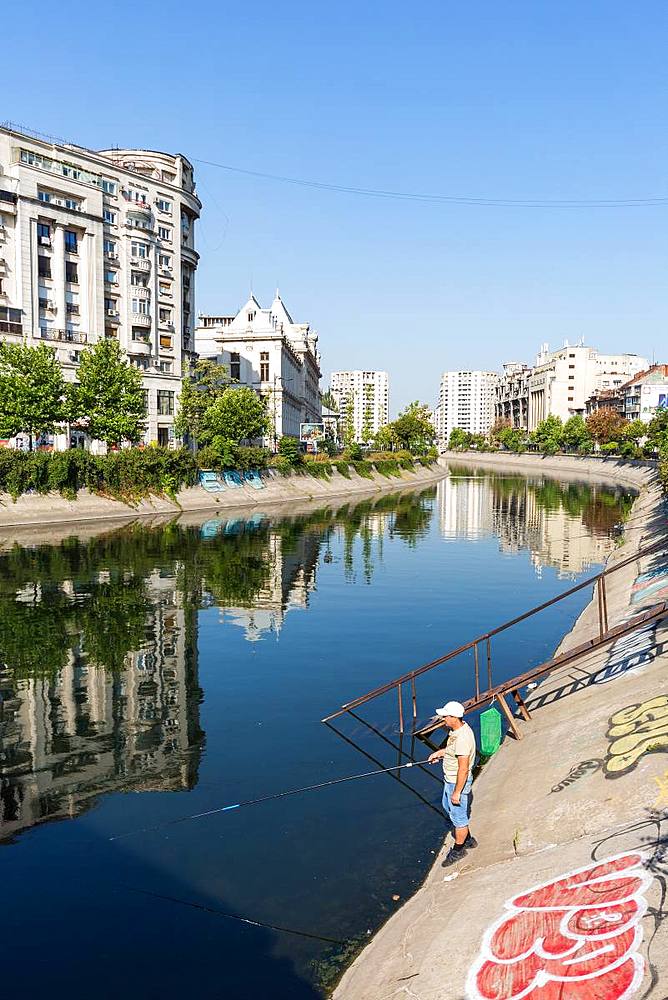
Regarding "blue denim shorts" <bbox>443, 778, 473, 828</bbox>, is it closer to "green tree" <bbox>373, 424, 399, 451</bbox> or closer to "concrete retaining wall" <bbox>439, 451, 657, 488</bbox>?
"concrete retaining wall" <bbox>439, 451, 657, 488</bbox>

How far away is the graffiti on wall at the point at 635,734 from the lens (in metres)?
14.1

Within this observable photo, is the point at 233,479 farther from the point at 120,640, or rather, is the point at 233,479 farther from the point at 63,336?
the point at 120,640

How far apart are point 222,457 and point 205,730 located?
6728 cm

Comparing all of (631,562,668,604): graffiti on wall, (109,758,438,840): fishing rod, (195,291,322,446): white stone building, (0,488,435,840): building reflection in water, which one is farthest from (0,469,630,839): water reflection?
(195,291,322,446): white stone building

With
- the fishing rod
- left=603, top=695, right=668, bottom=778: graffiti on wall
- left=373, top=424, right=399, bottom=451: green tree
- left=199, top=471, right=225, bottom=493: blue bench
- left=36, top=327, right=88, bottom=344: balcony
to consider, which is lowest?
the fishing rod

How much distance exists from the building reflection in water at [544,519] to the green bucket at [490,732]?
2645 centimetres

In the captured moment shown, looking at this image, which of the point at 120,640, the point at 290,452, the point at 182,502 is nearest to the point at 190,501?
the point at 182,502

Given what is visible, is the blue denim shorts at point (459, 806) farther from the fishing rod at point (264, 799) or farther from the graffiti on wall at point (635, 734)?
the graffiti on wall at point (635, 734)

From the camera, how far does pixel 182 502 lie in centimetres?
7981

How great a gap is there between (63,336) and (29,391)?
74.8 ft

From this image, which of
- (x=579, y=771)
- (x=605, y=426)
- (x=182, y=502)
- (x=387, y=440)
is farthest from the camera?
(x=387, y=440)

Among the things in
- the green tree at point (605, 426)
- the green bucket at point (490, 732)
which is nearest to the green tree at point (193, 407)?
the green bucket at point (490, 732)

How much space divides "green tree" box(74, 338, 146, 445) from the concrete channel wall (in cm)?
786

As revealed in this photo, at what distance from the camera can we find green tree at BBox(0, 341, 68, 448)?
2766 inches
